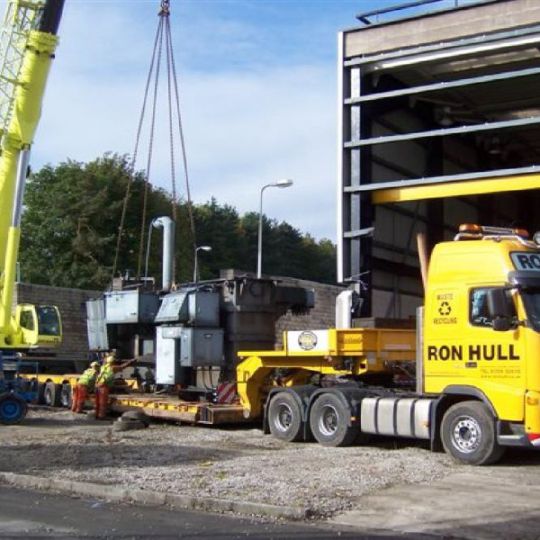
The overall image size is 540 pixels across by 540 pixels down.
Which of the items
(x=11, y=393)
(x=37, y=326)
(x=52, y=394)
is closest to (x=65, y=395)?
(x=52, y=394)

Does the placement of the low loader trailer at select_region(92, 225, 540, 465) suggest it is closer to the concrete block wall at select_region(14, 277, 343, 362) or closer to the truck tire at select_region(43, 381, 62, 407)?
the truck tire at select_region(43, 381, 62, 407)

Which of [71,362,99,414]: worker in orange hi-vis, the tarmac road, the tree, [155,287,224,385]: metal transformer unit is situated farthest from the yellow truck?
the tree

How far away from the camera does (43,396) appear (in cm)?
2406

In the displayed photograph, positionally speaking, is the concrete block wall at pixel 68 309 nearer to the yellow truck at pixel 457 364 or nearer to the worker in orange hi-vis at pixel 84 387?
the worker in orange hi-vis at pixel 84 387

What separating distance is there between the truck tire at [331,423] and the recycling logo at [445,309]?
2769 millimetres

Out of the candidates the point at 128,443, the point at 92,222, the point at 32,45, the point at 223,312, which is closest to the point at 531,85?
the point at 223,312

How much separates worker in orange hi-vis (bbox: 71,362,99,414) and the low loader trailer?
6076 millimetres

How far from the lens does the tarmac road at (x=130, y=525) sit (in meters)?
8.15

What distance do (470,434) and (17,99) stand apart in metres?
13.9

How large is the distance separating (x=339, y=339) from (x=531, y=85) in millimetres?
11861

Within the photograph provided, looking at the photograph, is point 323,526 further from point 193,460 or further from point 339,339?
point 339,339

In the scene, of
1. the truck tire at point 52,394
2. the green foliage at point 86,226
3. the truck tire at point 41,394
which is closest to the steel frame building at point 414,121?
the truck tire at point 52,394

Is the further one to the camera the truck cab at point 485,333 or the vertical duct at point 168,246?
the vertical duct at point 168,246

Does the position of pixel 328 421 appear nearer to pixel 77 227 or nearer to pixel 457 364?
pixel 457 364
